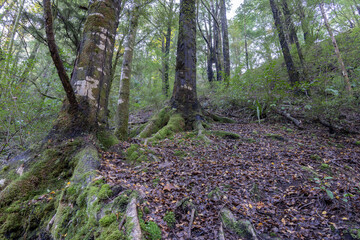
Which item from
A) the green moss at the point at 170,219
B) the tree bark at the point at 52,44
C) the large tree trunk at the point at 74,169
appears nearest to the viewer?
the green moss at the point at 170,219

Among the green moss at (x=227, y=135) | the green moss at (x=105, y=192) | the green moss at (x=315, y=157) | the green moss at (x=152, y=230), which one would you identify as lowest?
the green moss at (x=152, y=230)

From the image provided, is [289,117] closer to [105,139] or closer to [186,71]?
[186,71]

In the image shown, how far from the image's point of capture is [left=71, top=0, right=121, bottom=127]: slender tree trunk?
3.29 m

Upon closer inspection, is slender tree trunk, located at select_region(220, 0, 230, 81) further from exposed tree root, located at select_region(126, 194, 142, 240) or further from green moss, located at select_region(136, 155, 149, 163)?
exposed tree root, located at select_region(126, 194, 142, 240)

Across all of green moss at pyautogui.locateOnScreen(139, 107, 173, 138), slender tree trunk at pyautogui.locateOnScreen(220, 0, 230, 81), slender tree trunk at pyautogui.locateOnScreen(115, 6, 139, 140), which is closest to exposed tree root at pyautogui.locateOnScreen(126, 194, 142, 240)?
slender tree trunk at pyautogui.locateOnScreen(115, 6, 139, 140)

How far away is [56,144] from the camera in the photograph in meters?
2.93

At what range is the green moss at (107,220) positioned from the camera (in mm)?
1476

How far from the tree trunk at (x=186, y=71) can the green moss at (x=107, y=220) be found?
4.57m

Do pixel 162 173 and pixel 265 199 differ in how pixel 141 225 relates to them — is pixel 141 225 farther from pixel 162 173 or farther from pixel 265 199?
pixel 265 199

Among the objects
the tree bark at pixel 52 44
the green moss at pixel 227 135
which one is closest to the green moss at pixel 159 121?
the green moss at pixel 227 135

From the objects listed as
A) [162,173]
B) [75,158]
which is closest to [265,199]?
[162,173]

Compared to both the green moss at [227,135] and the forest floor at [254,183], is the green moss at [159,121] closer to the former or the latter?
the forest floor at [254,183]

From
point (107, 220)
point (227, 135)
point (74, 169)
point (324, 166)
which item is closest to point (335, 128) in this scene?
point (324, 166)

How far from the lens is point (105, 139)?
3.59 m
